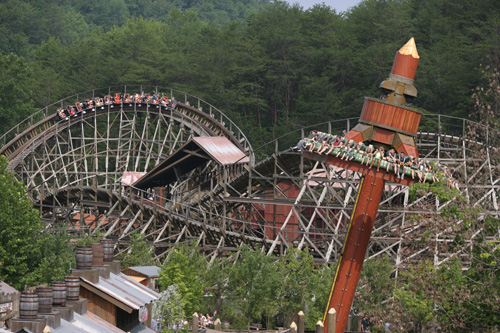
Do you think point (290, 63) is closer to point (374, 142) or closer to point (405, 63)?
point (405, 63)

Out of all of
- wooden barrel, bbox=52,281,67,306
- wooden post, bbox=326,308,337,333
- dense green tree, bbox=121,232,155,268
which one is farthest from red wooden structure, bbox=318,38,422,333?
dense green tree, bbox=121,232,155,268

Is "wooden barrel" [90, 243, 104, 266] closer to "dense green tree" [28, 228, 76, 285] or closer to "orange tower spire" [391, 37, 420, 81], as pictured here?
"orange tower spire" [391, 37, 420, 81]

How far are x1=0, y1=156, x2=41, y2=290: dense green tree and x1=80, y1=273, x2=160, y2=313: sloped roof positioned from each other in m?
12.6

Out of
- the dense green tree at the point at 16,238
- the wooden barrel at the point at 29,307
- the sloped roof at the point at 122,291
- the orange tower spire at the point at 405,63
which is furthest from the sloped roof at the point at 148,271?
the wooden barrel at the point at 29,307

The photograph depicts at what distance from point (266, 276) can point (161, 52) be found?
74450 mm

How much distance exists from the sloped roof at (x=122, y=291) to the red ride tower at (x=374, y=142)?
17.5ft

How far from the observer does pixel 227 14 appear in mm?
192875

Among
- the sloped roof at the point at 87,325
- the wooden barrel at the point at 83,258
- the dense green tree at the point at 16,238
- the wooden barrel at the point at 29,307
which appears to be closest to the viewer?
the wooden barrel at the point at 29,307

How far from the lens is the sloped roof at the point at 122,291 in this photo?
2523cm

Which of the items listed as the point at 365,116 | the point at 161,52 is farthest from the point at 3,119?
the point at 365,116

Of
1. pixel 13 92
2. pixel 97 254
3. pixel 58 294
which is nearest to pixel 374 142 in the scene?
pixel 97 254

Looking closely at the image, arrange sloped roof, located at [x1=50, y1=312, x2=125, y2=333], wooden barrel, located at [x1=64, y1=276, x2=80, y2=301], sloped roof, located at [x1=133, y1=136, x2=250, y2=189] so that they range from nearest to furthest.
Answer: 1. sloped roof, located at [x1=50, y1=312, x2=125, y2=333]
2. wooden barrel, located at [x1=64, y1=276, x2=80, y2=301]
3. sloped roof, located at [x1=133, y1=136, x2=250, y2=189]

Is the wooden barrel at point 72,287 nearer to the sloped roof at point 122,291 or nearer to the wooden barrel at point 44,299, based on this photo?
the sloped roof at point 122,291

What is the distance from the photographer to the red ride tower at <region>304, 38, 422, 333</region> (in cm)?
2742
